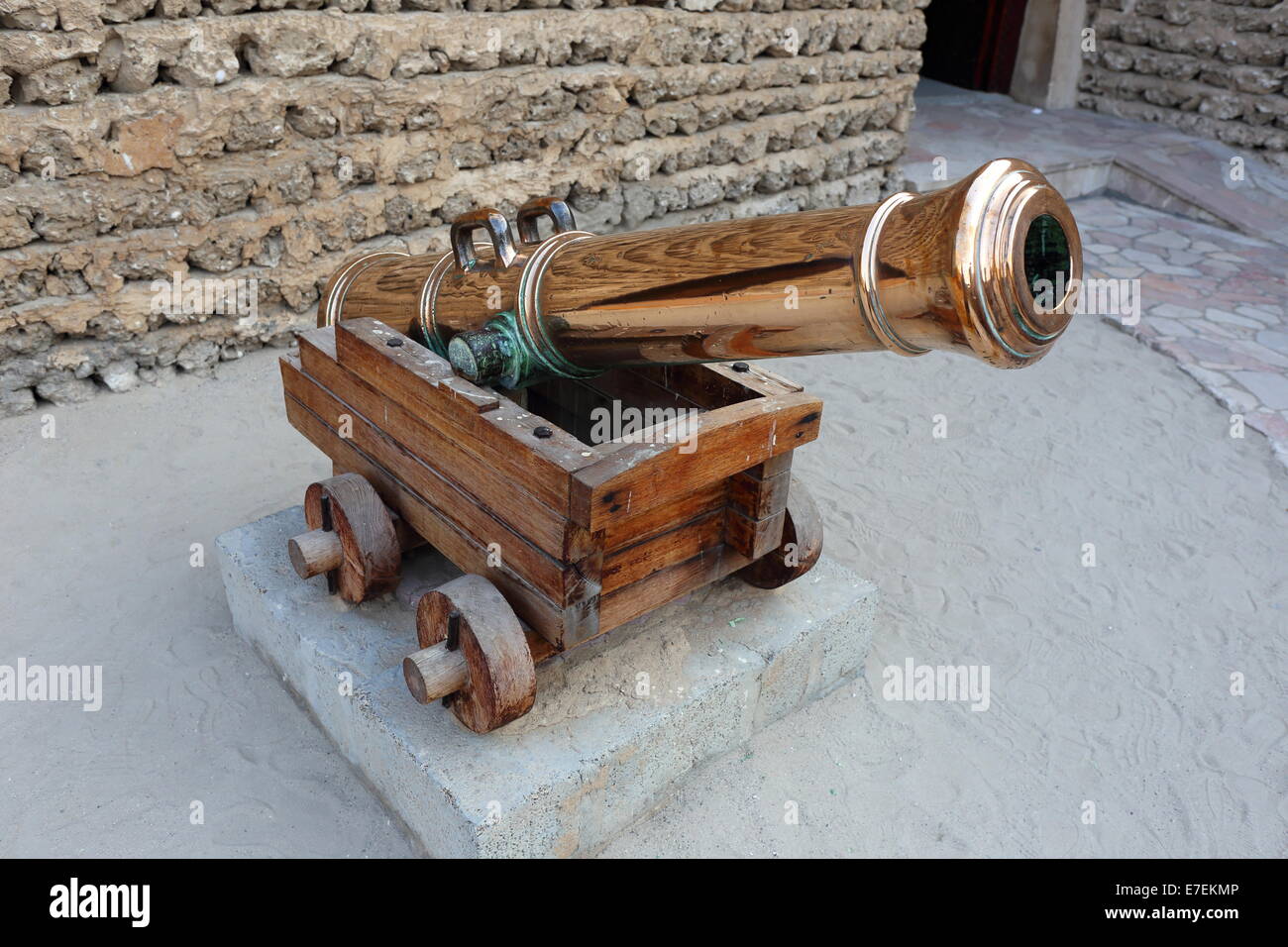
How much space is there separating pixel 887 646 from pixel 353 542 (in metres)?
1.70

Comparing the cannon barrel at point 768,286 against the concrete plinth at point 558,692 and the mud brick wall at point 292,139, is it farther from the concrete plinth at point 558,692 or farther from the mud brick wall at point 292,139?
the mud brick wall at point 292,139

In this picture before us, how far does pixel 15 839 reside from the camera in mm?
2441

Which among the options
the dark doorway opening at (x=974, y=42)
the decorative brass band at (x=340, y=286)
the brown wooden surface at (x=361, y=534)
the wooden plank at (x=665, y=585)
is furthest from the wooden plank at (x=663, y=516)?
the dark doorway opening at (x=974, y=42)

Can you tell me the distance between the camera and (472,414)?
2.32m

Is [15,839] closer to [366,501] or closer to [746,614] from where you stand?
[366,501]

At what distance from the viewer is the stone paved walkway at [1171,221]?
573 cm

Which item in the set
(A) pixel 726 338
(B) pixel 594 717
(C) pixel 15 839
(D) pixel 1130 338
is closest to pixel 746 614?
(B) pixel 594 717

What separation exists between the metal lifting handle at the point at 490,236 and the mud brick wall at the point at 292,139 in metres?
2.07

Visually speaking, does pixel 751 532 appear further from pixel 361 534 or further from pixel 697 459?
pixel 361 534

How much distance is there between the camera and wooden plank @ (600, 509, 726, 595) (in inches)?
91.6

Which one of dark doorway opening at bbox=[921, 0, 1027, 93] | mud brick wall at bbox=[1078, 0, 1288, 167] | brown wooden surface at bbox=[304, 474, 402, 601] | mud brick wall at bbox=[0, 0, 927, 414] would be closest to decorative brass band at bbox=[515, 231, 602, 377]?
brown wooden surface at bbox=[304, 474, 402, 601]

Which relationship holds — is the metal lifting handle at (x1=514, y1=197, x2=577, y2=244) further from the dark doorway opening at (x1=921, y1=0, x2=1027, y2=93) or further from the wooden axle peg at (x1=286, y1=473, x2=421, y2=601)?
the dark doorway opening at (x1=921, y1=0, x2=1027, y2=93)

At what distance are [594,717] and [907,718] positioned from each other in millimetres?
1052

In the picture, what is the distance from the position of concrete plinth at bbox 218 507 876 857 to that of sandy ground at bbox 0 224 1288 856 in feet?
0.42
